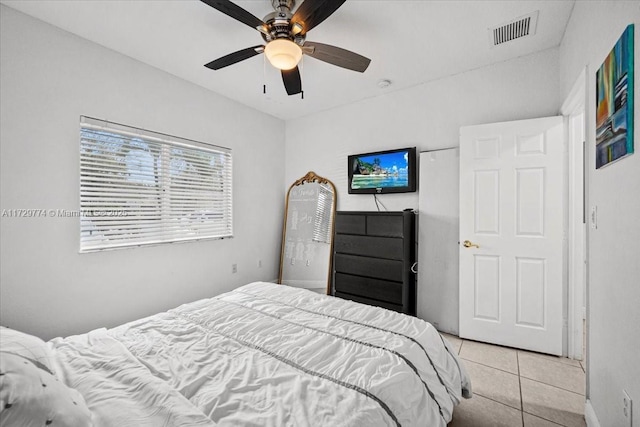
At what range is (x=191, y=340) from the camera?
5.16ft

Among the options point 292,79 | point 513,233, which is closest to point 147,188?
point 292,79

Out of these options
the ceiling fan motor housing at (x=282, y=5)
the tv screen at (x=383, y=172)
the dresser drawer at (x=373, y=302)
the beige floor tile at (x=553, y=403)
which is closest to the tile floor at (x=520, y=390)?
the beige floor tile at (x=553, y=403)

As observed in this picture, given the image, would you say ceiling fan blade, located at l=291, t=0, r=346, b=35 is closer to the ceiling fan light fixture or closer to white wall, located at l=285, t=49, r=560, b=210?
the ceiling fan light fixture

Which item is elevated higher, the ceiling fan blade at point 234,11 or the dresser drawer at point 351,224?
the ceiling fan blade at point 234,11

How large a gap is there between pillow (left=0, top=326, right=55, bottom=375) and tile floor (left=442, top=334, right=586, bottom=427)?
2.06 meters

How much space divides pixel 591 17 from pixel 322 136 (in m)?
2.84

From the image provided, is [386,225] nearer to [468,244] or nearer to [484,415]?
[468,244]

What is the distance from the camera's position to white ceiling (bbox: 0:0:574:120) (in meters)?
2.04

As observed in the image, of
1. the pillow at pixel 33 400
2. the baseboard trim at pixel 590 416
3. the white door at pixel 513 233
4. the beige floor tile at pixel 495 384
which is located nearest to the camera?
the pillow at pixel 33 400

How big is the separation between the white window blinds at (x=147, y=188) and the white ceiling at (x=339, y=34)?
0.75 m

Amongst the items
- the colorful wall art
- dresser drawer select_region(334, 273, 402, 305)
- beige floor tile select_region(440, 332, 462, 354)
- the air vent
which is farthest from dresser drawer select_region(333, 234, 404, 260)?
the air vent

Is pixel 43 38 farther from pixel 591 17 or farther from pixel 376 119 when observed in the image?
pixel 591 17

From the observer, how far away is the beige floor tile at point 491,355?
2.36 metres

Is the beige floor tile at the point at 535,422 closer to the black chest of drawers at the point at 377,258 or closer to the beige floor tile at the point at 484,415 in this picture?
the beige floor tile at the point at 484,415
